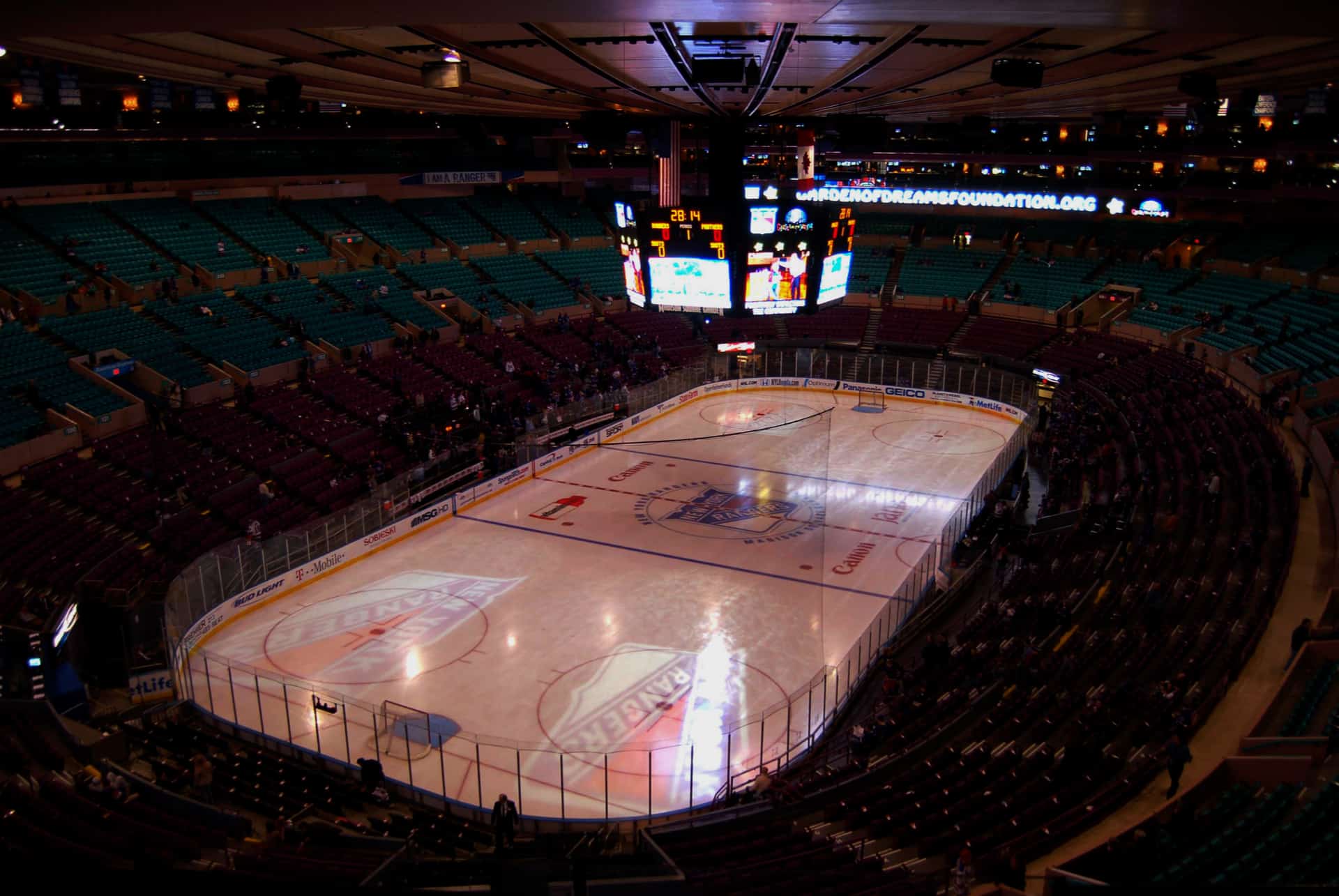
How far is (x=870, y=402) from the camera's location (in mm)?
39188

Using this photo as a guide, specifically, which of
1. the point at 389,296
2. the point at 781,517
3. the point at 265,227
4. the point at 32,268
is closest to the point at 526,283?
the point at 389,296

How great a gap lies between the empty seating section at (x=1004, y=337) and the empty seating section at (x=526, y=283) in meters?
17.3

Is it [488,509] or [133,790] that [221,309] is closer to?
[488,509]

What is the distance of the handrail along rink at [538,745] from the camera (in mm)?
15406

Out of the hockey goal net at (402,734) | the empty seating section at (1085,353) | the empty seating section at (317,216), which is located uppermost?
the empty seating section at (317,216)

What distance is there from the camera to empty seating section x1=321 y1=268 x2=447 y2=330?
38062 millimetres

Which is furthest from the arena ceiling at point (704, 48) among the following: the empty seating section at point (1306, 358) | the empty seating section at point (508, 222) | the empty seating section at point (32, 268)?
the empty seating section at point (508, 222)

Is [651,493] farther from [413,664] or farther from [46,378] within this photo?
[46,378]

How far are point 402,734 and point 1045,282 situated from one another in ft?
129

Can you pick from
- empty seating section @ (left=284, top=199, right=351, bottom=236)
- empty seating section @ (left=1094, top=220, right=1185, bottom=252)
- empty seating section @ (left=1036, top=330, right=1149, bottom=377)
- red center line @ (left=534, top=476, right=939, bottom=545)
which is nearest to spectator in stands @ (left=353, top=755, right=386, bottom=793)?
red center line @ (left=534, top=476, right=939, bottom=545)

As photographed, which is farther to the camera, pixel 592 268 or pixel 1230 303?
pixel 592 268

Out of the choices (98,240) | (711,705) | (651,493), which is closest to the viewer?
(711,705)

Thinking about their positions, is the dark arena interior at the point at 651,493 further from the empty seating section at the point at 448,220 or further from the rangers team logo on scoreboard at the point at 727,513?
the empty seating section at the point at 448,220

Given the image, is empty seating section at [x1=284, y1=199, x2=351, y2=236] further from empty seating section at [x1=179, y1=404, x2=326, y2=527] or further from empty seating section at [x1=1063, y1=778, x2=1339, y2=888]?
empty seating section at [x1=1063, y1=778, x2=1339, y2=888]
